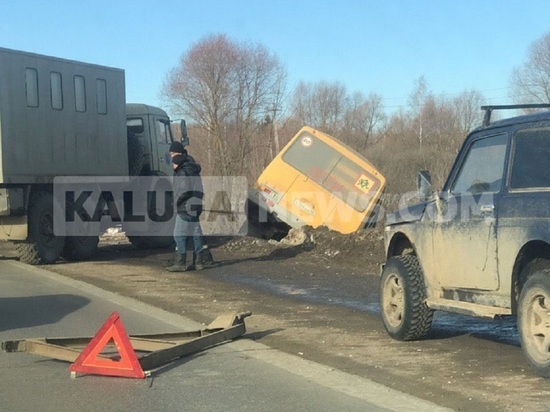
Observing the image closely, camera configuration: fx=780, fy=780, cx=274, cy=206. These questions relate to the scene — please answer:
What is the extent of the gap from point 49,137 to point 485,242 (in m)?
10.9

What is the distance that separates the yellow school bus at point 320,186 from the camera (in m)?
17.8

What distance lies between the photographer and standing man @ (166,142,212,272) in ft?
45.1

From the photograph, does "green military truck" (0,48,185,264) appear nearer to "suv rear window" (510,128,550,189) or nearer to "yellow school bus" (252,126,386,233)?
"yellow school bus" (252,126,386,233)

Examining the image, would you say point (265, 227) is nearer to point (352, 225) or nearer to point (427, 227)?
point (352, 225)

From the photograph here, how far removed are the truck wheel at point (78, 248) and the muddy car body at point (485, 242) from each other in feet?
31.8

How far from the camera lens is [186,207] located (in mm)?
13750

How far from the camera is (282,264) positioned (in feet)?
49.7

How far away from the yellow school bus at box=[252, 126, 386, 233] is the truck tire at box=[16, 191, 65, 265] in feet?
16.9

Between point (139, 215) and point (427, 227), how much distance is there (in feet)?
39.2

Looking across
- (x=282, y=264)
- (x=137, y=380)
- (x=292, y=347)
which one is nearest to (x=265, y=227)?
(x=282, y=264)

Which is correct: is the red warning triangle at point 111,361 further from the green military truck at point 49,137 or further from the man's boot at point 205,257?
the green military truck at point 49,137

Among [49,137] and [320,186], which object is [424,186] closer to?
[49,137]

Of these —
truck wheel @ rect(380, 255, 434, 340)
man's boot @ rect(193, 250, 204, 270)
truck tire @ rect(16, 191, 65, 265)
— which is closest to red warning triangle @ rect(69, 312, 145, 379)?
truck wheel @ rect(380, 255, 434, 340)

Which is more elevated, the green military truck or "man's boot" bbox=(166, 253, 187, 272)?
the green military truck
